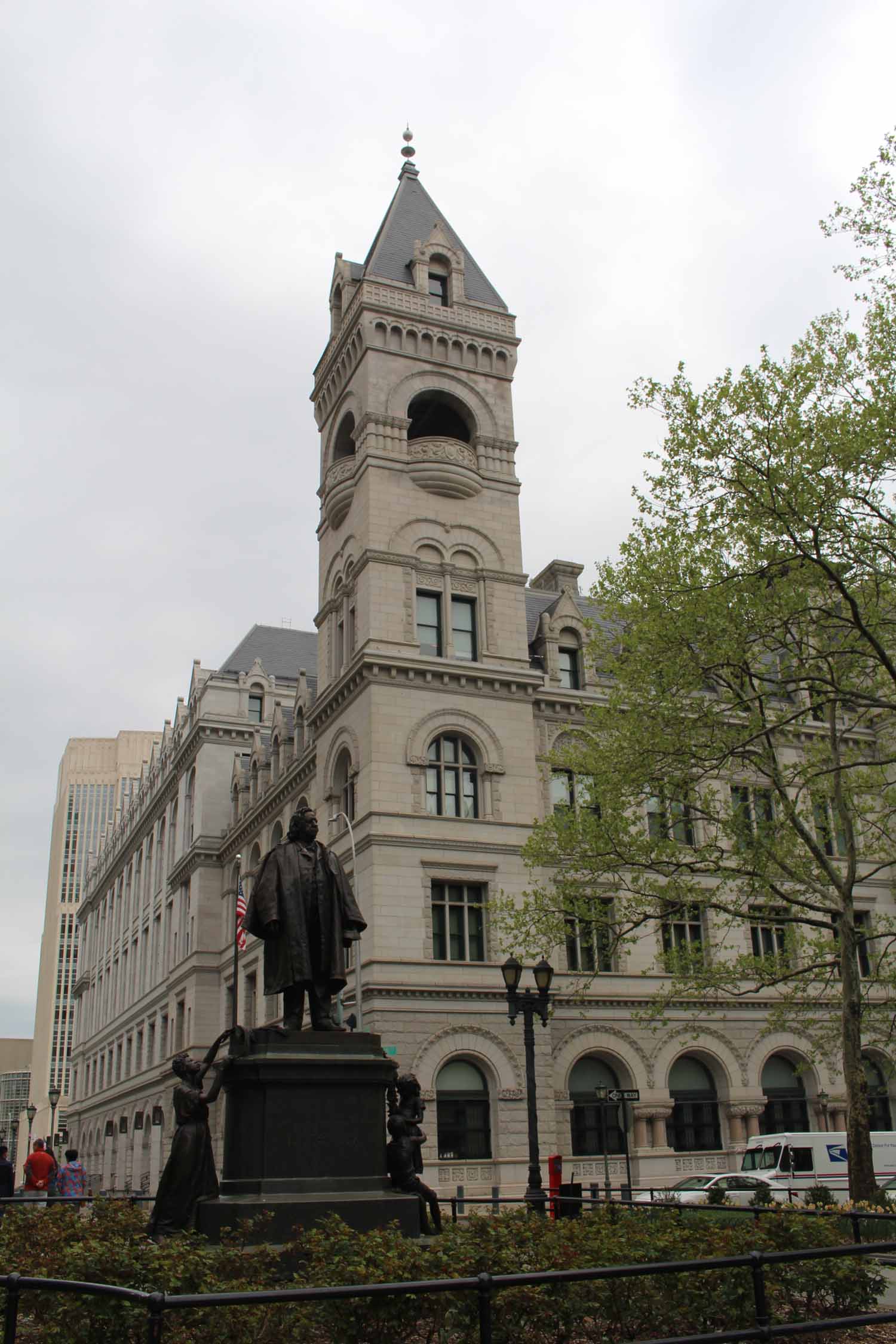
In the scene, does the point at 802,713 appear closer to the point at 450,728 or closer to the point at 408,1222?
the point at 408,1222

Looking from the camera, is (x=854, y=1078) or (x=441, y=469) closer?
(x=854, y=1078)

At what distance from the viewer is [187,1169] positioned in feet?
40.0

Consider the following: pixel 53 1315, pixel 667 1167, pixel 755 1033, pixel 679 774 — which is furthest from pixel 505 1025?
pixel 53 1315

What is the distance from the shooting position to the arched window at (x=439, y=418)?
4397 centimetres

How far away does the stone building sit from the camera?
3522 centimetres

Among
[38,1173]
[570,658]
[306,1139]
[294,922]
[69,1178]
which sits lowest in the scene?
[69,1178]

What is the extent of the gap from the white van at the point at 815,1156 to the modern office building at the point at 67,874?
11063 cm

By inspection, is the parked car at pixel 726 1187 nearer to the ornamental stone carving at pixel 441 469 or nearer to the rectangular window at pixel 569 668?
the rectangular window at pixel 569 668

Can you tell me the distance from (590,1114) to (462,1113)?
5104 millimetres

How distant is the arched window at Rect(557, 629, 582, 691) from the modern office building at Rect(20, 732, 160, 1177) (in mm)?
100862

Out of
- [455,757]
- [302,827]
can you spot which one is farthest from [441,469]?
[302,827]

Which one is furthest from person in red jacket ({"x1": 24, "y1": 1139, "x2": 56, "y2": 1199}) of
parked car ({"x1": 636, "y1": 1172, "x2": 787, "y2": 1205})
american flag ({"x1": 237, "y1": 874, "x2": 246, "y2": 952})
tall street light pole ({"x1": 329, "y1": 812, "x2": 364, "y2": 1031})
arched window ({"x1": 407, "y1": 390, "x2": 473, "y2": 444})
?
arched window ({"x1": 407, "y1": 390, "x2": 473, "y2": 444})

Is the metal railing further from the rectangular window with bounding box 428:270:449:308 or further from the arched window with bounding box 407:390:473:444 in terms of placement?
the rectangular window with bounding box 428:270:449:308

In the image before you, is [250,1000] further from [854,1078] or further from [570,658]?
[854,1078]
